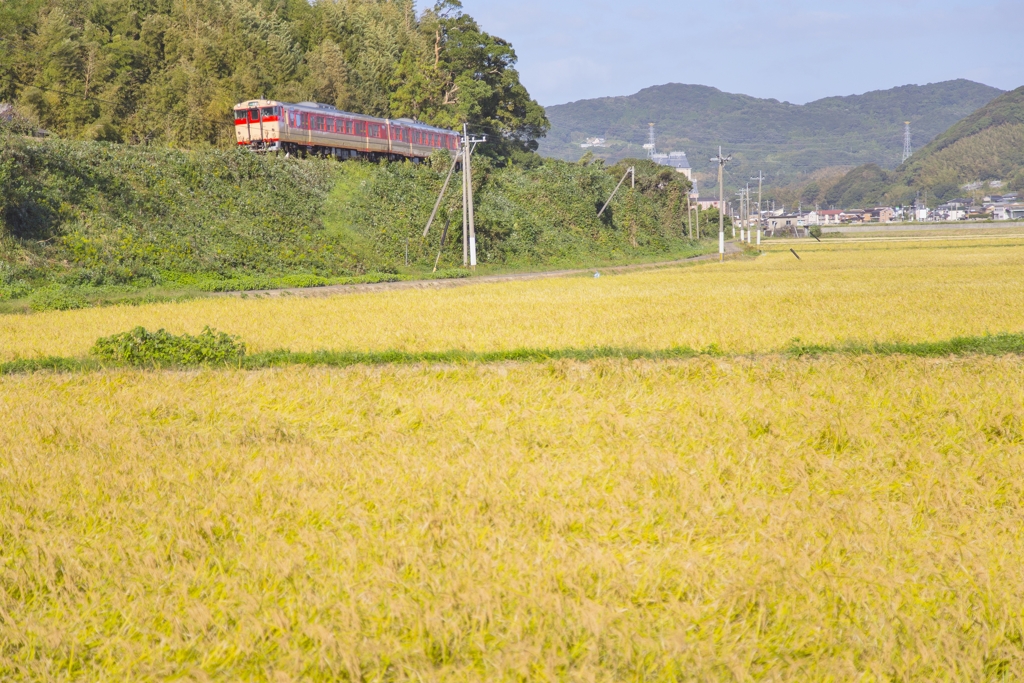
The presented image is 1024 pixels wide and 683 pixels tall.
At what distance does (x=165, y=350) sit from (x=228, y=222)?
19.6 m

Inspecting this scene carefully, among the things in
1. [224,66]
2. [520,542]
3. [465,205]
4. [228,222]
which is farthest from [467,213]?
[520,542]

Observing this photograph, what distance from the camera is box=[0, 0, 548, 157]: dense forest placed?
39.1 meters

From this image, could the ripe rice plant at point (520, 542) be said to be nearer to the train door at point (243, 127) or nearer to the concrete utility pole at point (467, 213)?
the concrete utility pole at point (467, 213)

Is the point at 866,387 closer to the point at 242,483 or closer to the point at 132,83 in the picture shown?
the point at 242,483

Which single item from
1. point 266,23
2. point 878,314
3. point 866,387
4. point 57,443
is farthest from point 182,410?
point 266,23

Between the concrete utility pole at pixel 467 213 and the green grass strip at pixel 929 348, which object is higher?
the concrete utility pole at pixel 467 213

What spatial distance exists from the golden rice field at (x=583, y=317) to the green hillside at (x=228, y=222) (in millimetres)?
4601

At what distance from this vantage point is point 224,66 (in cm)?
4406

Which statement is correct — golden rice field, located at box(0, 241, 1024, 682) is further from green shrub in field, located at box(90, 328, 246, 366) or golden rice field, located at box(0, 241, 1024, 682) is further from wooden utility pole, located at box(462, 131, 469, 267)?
wooden utility pole, located at box(462, 131, 469, 267)

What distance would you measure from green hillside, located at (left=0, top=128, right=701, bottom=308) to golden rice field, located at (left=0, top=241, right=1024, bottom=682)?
47.3 feet

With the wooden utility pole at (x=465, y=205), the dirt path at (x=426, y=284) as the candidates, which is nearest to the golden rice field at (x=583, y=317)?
the dirt path at (x=426, y=284)

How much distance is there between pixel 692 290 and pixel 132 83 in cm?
3228

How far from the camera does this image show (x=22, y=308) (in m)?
18.4

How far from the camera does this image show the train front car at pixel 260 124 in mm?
34750
